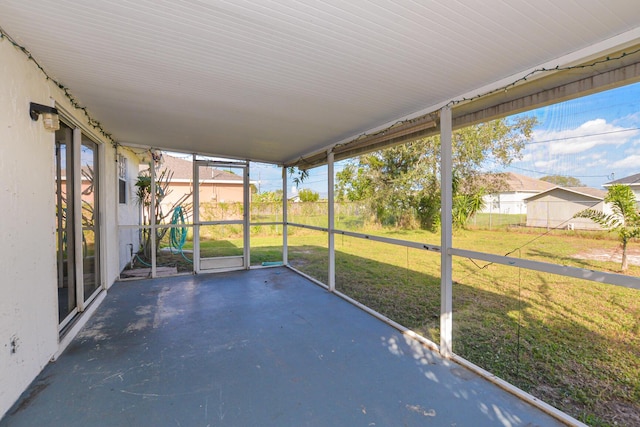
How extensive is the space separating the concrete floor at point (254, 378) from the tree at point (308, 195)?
8.08 ft

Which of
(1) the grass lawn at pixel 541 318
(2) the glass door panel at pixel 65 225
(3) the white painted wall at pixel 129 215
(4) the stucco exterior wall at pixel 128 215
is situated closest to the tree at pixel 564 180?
(1) the grass lawn at pixel 541 318

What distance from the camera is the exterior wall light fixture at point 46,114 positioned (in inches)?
86.3

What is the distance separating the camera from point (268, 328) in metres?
3.22

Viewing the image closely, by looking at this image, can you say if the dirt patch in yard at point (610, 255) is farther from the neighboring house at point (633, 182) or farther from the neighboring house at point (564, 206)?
the neighboring house at point (633, 182)

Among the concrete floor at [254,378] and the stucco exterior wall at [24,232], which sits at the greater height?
the stucco exterior wall at [24,232]

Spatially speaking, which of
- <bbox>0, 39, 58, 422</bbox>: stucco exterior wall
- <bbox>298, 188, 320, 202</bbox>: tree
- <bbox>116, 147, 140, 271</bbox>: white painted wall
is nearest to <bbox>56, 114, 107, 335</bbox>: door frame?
<bbox>0, 39, 58, 422</bbox>: stucco exterior wall

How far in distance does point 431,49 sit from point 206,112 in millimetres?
2440

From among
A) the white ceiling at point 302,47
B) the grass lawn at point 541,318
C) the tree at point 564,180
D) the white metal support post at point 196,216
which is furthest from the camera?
the white metal support post at point 196,216

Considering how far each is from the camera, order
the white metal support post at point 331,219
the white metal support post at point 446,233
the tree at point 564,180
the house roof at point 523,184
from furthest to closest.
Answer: the white metal support post at point 331,219
the white metal support post at point 446,233
the house roof at point 523,184
the tree at point 564,180

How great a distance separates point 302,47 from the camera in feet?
6.04

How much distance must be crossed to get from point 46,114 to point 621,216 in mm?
4440

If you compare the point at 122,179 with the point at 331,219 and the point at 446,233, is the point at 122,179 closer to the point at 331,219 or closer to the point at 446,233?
the point at 331,219

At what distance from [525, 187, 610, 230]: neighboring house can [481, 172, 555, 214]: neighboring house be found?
0.07 m

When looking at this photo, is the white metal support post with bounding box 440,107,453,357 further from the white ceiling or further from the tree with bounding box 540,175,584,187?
the tree with bounding box 540,175,584,187
